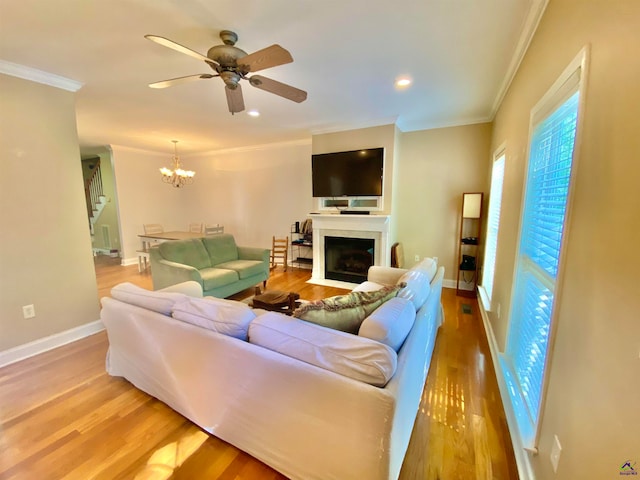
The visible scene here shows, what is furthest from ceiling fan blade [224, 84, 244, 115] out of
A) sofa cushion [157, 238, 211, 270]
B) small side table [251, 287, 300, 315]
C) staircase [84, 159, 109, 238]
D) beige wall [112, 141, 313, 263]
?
staircase [84, 159, 109, 238]

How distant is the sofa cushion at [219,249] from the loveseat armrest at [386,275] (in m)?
2.27

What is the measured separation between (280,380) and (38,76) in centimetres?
335

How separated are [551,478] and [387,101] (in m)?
3.27

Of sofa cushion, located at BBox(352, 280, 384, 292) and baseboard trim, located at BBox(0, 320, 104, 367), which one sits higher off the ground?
sofa cushion, located at BBox(352, 280, 384, 292)

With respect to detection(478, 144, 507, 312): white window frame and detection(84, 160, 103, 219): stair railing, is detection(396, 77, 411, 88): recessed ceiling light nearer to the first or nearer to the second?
detection(478, 144, 507, 312): white window frame

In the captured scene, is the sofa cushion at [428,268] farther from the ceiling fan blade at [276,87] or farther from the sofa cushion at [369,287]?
the ceiling fan blade at [276,87]

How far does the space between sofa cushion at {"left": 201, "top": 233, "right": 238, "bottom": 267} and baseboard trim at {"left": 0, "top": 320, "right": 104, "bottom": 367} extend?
4.82 feet

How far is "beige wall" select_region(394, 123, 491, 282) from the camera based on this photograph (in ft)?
12.6

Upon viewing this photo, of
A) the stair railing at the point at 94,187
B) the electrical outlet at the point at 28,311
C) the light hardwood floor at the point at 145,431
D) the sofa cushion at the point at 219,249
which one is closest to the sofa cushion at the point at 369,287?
the light hardwood floor at the point at 145,431

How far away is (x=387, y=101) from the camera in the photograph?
3.05 metres

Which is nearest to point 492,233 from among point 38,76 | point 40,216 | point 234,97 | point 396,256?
point 396,256

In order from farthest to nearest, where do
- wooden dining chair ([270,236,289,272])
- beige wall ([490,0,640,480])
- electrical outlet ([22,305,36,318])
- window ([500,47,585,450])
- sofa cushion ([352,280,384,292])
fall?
wooden dining chair ([270,236,289,272]) → sofa cushion ([352,280,384,292]) → electrical outlet ([22,305,36,318]) → window ([500,47,585,450]) → beige wall ([490,0,640,480])

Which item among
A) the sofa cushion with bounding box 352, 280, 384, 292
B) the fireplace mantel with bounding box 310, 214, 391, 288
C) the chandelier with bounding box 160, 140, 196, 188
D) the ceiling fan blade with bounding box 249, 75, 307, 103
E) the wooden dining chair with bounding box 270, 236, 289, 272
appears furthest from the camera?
the wooden dining chair with bounding box 270, 236, 289, 272

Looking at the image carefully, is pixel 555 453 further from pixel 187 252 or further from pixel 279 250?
pixel 279 250
